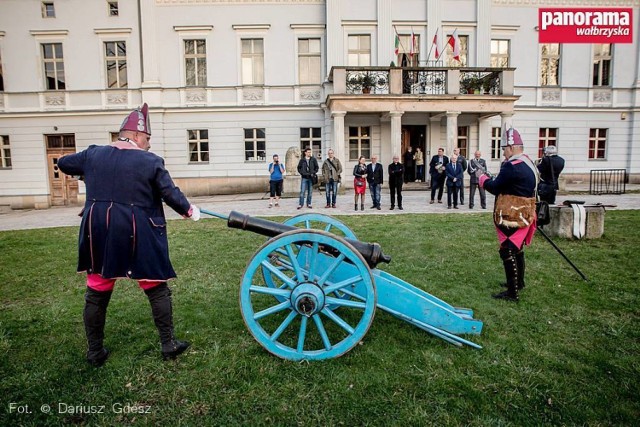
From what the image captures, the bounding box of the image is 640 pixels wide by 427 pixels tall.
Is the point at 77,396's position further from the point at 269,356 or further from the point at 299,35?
the point at 299,35

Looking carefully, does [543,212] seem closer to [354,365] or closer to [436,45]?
[354,365]

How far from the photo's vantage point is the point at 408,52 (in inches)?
833

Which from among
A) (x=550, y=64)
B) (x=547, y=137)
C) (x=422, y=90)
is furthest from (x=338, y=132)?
(x=550, y=64)

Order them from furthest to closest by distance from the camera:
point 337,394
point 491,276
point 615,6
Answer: point 615,6 < point 491,276 < point 337,394

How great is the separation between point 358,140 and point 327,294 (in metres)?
18.9

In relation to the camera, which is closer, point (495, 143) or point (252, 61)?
point (252, 61)

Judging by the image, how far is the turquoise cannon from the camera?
3205mm

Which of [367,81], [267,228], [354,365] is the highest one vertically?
[367,81]

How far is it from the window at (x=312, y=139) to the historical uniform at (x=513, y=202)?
662 inches

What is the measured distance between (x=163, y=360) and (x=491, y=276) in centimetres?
452

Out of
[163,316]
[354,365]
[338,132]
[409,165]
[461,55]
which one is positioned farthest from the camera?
[461,55]

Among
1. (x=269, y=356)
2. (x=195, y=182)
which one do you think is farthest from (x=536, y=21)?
(x=269, y=356)

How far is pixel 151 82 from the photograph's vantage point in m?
20.8

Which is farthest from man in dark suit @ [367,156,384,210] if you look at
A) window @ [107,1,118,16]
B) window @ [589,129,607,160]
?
window @ [107,1,118,16]
